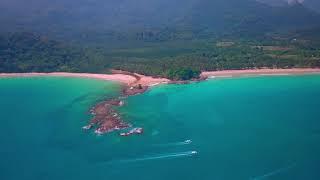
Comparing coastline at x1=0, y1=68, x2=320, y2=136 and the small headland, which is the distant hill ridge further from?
the small headland

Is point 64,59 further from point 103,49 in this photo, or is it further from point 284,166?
point 284,166

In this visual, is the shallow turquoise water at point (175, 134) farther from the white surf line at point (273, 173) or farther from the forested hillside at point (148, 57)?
the forested hillside at point (148, 57)

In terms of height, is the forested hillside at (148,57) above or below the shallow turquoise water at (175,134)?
above

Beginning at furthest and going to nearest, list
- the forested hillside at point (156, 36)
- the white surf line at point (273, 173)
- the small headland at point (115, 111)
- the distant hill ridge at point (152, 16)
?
1. the distant hill ridge at point (152, 16)
2. the forested hillside at point (156, 36)
3. the small headland at point (115, 111)
4. the white surf line at point (273, 173)

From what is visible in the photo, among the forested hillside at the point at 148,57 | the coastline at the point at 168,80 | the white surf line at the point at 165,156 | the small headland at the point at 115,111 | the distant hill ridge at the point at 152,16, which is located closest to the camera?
the white surf line at the point at 165,156

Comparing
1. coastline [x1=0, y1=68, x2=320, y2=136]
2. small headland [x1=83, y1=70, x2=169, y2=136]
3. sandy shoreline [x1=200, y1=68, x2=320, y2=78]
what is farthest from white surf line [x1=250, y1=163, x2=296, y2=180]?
sandy shoreline [x1=200, y1=68, x2=320, y2=78]

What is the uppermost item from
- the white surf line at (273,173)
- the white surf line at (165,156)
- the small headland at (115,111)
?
the small headland at (115,111)

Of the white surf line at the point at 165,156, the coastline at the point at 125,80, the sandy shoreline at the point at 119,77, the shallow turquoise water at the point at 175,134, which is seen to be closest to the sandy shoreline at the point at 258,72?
the coastline at the point at 125,80

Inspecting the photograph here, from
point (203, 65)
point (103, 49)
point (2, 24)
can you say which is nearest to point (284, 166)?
point (203, 65)

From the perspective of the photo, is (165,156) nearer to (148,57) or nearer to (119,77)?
(119,77)
